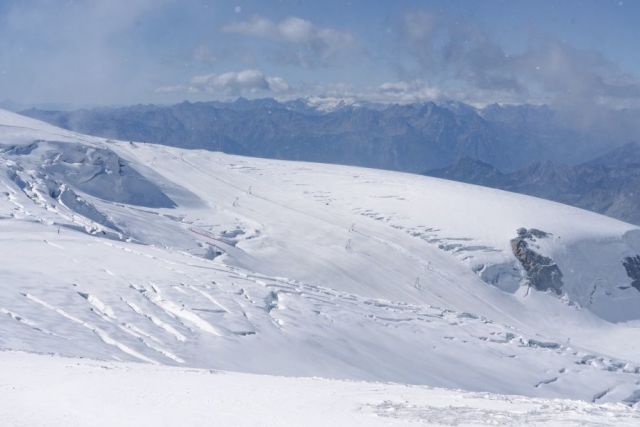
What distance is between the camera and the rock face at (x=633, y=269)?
66375 mm

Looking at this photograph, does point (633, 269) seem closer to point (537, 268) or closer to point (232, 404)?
point (537, 268)

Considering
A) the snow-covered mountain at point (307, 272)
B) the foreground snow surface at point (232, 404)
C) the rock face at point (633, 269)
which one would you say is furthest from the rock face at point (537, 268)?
the foreground snow surface at point (232, 404)

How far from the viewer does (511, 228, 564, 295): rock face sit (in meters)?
62.3

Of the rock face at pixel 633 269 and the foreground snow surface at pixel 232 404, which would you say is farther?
the rock face at pixel 633 269

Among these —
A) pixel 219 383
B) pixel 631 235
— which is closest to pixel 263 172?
pixel 631 235

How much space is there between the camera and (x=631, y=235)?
73438mm

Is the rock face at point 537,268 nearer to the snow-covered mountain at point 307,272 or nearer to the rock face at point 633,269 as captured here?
the snow-covered mountain at point 307,272

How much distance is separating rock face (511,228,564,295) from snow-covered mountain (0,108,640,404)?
0.47 feet

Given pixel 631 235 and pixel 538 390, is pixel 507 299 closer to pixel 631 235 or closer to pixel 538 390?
pixel 631 235

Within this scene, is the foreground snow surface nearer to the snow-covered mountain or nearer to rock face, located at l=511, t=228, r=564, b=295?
the snow-covered mountain

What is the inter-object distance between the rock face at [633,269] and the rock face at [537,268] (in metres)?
8.77

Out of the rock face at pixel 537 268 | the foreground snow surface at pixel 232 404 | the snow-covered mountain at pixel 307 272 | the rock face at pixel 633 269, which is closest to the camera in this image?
the foreground snow surface at pixel 232 404

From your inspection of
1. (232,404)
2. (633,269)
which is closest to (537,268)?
(633,269)

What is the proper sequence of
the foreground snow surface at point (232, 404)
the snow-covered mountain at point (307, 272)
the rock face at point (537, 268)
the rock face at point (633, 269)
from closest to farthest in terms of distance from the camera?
the foreground snow surface at point (232, 404)
the snow-covered mountain at point (307, 272)
the rock face at point (537, 268)
the rock face at point (633, 269)
